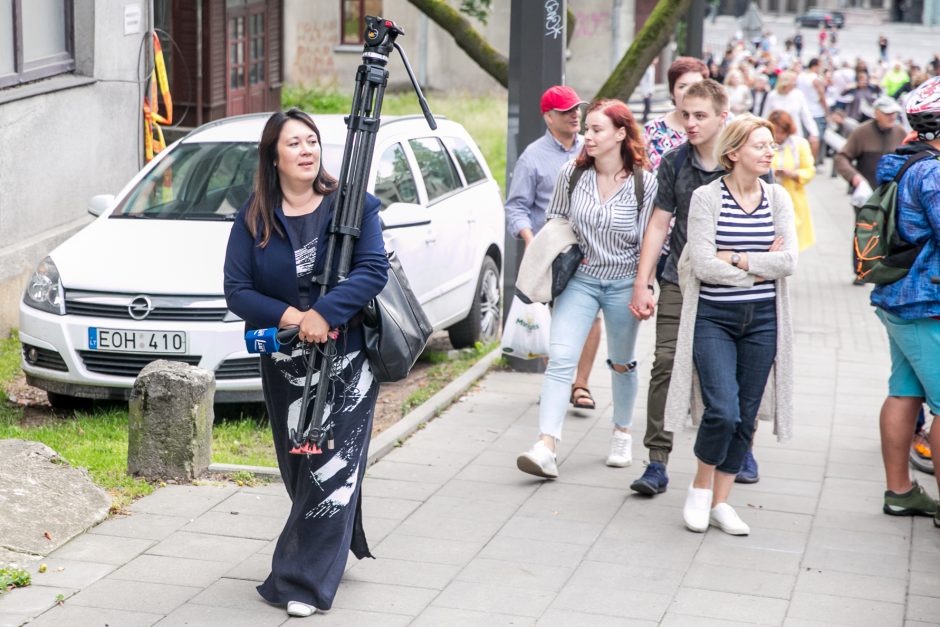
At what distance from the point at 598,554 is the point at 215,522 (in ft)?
5.40

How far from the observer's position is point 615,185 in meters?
6.34

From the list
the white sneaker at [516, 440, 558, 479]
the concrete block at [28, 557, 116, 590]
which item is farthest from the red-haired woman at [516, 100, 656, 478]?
the concrete block at [28, 557, 116, 590]

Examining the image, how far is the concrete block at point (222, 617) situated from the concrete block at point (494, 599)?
0.59 m

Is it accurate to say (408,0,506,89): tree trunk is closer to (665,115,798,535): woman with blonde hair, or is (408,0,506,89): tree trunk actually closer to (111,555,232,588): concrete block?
(665,115,798,535): woman with blonde hair

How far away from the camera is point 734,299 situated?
18.2 feet

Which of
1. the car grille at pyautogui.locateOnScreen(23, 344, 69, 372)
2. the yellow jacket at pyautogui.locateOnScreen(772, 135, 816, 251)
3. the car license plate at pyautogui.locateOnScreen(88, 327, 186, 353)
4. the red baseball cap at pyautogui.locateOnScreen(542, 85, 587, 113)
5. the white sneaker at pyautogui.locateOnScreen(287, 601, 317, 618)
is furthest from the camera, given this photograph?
the yellow jacket at pyautogui.locateOnScreen(772, 135, 816, 251)

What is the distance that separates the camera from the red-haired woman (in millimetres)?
6273

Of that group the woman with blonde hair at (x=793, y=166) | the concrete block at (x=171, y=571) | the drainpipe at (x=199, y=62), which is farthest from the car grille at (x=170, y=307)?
the drainpipe at (x=199, y=62)

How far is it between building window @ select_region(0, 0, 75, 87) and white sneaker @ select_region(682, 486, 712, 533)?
691 cm

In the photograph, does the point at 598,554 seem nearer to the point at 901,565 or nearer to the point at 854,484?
the point at 901,565

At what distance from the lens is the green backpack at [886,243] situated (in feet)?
19.0

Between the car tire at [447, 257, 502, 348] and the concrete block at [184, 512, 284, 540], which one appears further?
the car tire at [447, 257, 502, 348]

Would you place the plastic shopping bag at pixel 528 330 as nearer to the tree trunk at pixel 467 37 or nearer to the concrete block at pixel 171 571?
the concrete block at pixel 171 571

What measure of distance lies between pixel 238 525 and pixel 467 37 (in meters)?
6.64
